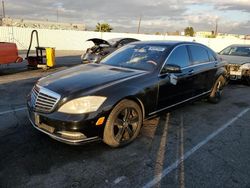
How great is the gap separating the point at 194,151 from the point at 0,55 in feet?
27.7

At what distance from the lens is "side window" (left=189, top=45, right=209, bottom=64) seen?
562 cm

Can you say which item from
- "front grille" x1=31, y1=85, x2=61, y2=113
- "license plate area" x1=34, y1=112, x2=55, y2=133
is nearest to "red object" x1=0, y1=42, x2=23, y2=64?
"front grille" x1=31, y1=85, x2=61, y2=113

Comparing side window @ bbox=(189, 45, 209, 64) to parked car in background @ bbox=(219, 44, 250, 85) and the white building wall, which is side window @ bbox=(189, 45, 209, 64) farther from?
the white building wall

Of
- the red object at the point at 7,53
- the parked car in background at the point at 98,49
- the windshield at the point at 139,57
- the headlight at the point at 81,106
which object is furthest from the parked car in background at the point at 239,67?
the red object at the point at 7,53

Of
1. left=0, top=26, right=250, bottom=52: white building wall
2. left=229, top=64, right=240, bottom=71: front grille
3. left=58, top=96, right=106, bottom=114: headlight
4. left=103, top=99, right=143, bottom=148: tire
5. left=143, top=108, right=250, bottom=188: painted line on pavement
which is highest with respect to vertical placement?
left=0, top=26, right=250, bottom=52: white building wall

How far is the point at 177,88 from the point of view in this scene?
496 cm

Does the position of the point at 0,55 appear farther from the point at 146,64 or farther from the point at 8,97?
the point at 146,64

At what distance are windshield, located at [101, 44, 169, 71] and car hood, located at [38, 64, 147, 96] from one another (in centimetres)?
25

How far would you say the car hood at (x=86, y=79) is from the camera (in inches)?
144

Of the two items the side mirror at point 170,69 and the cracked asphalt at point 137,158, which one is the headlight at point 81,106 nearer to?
the cracked asphalt at point 137,158

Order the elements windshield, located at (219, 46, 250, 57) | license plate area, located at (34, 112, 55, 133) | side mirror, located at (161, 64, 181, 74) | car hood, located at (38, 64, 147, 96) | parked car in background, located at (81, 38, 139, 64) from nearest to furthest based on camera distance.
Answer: license plate area, located at (34, 112, 55, 133)
car hood, located at (38, 64, 147, 96)
side mirror, located at (161, 64, 181, 74)
windshield, located at (219, 46, 250, 57)
parked car in background, located at (81, 38, 139, 64)

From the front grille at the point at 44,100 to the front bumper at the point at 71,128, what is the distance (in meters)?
0.12

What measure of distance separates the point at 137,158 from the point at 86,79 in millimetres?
1411

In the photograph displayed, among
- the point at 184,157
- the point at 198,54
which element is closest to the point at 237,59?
the point at 198,54
